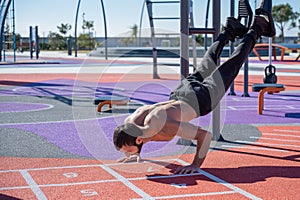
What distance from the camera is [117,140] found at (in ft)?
16.3

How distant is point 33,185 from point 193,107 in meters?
1.97

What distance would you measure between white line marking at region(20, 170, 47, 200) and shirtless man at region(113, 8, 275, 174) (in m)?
0.91

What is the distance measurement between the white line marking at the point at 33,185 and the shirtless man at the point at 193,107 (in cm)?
91

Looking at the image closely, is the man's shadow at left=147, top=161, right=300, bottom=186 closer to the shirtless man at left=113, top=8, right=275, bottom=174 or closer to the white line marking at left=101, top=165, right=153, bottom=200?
the shirtless man at left=113, top=8, right=275, bottom=174

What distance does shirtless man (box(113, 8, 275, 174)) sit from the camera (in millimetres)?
5008

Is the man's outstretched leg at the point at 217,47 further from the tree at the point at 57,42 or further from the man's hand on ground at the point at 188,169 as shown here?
the tree at the point at 57,42

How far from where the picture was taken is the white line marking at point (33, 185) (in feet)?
14.5

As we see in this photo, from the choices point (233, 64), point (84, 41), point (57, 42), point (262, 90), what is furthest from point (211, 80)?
point (57, 42)

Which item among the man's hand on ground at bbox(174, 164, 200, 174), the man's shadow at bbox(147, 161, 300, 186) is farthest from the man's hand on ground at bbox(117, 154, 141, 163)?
the man's hand on ground at bbox(174, 164, 200, 174)

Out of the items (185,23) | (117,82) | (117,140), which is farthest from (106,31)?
(117,140)

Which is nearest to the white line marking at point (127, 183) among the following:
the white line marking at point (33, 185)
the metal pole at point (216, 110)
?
the white line marking at point (33, 185)

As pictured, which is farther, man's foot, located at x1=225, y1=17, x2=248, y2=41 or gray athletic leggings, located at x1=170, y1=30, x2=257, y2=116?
man's foot, located at x1=225, y1=17, x2=248, y2=41

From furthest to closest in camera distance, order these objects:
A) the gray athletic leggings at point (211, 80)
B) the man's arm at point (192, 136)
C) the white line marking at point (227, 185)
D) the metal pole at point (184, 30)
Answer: the metal pole at point (184, 30), the gray athletic leggings at point (211, 80), the man's arm at point (192, 136), the white line marking at point (227, 185)

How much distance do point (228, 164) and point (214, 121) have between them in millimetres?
1581
